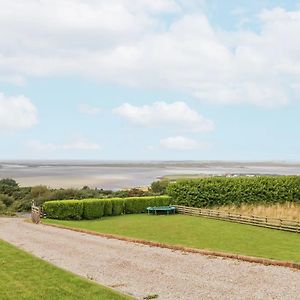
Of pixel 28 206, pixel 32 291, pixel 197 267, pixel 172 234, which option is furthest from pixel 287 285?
pixel 28 206

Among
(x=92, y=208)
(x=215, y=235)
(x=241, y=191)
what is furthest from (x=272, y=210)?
(x=92, y=208)

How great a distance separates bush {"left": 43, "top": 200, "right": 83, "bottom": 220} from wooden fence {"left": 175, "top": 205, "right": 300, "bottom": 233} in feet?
30.9

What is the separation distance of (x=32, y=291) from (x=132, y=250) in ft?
27.7

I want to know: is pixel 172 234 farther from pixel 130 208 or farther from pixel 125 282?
pixel 130 208

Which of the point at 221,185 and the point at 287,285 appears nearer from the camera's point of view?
the point at 287,285

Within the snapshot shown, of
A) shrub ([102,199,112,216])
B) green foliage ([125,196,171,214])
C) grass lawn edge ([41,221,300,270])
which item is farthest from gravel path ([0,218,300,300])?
green foliage ([125,196,171,214])

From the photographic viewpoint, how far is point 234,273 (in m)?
16.0

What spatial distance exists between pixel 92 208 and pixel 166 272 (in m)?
25.7

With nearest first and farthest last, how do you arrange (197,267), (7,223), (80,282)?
(80,282), (197,267), (7,223)

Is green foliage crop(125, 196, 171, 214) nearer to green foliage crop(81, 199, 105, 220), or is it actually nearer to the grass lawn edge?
green foliage crop(81, 199, 105, 220)

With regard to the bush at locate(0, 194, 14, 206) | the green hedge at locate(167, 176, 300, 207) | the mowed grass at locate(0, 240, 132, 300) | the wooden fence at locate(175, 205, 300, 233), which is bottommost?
the bush at locate(0, 194, 14, 206)

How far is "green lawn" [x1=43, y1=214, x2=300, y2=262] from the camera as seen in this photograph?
20880 mm

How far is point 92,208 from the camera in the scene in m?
41.4

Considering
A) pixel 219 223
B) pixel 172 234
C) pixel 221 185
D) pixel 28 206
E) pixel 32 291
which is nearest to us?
pixel 32 291
